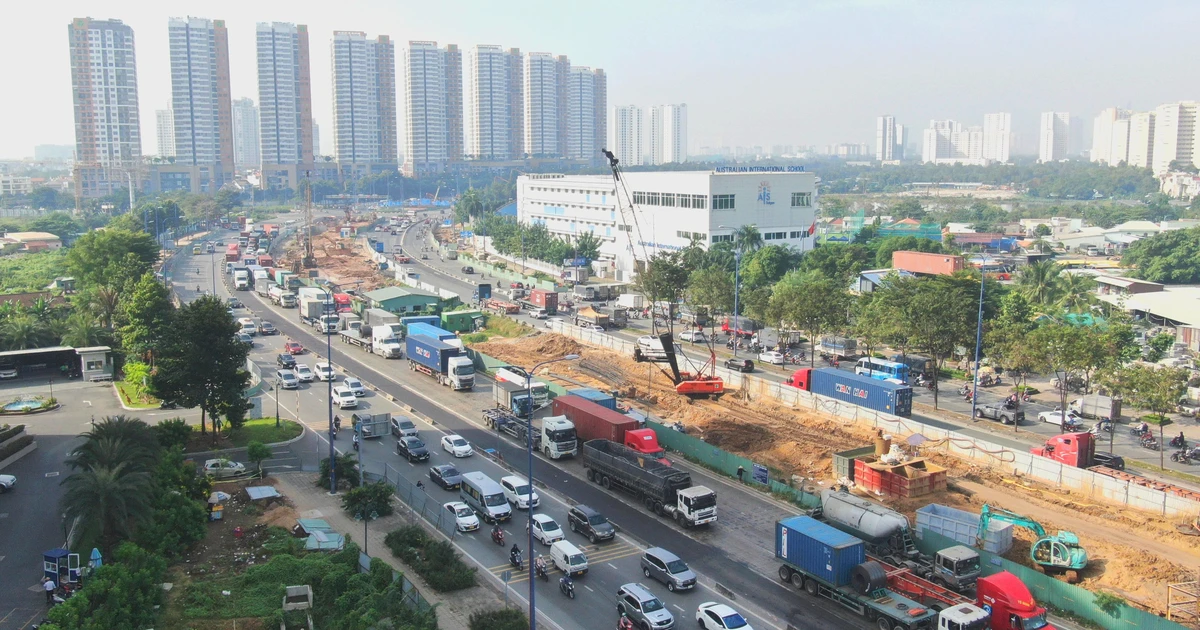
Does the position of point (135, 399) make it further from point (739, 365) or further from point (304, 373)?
point (739, 365)

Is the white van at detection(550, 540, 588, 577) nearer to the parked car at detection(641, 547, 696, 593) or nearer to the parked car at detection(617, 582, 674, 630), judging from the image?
the parked car at detection(641, 547, 696, 593)

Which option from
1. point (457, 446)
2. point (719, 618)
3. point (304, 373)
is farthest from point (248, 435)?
point (719, 618)

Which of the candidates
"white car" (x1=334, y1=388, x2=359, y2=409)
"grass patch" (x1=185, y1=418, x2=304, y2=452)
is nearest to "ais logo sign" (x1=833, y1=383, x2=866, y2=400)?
"white car" (x1=334, y1=388, x2=359, y2=409)

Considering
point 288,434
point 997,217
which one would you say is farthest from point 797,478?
point 997,217

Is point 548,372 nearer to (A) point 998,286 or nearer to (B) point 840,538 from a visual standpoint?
(B) point 840,538

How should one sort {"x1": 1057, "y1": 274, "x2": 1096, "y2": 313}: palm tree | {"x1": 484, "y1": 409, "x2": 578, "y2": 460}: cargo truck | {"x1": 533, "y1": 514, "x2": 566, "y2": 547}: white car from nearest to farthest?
{"x1": 533, "y1": 514, "x2": 566, "y2": 547}: white car → {"x1": 484, "y1": 409, "x2": 578, "y2": 460}: cargo truck → {"x1": 1057, "y1": 274, "x2": 1096, "y2": 313}: palm tree
